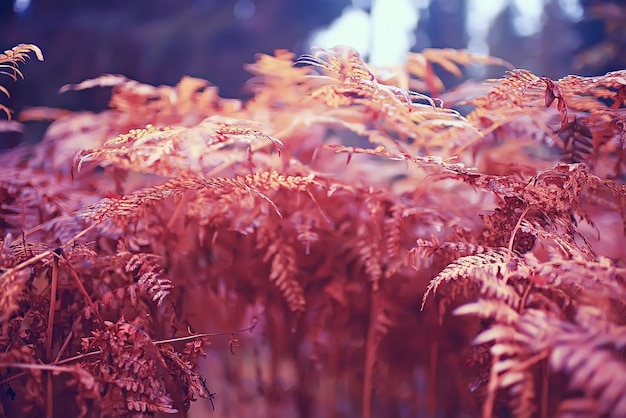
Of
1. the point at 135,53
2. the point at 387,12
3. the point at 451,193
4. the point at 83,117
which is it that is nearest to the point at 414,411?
the point at 451,193

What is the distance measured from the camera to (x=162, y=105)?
1.26m

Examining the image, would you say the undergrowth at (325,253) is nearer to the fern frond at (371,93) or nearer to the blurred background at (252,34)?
the fern frond at (371,93)

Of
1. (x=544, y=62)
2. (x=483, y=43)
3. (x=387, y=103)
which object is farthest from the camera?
(x=483, y=43)

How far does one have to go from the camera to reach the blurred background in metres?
2.44

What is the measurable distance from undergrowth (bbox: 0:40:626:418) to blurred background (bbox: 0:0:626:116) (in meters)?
1.13

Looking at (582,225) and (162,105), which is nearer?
(162,105)

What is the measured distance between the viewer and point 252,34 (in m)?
3.19

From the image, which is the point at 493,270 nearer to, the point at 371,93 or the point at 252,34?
the point at 371,93

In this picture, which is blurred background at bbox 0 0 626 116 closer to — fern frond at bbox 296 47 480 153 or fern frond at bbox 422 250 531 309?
fern frond at bbox 296 47 480 153

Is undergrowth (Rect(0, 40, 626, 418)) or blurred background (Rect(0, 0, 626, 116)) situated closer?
undergrowth (Rect(0, 40, 626, 418))

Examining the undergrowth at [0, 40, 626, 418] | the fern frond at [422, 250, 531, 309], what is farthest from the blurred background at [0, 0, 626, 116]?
the fern frond at [422, 250, 531, 309]

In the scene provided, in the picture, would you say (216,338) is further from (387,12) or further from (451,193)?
(387,12)

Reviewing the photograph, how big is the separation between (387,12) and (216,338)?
2492mm

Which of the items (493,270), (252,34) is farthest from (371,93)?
(252,34)
